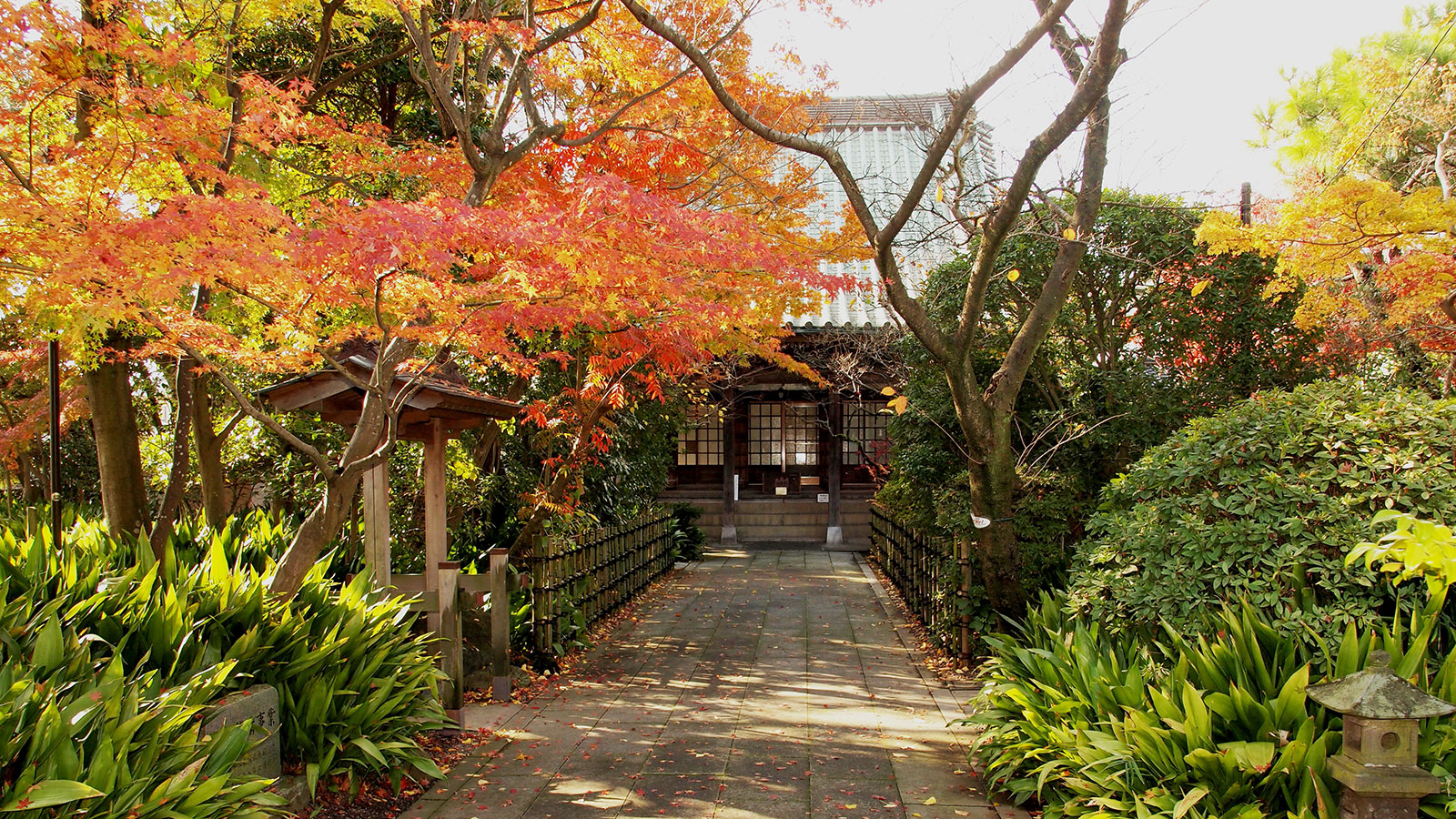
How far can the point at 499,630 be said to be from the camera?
6512 mm

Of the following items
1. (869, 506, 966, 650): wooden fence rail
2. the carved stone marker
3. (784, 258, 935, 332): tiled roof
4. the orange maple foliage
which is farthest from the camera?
(784, 258, 935, 332): tiled roof

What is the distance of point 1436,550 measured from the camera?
8.10ft

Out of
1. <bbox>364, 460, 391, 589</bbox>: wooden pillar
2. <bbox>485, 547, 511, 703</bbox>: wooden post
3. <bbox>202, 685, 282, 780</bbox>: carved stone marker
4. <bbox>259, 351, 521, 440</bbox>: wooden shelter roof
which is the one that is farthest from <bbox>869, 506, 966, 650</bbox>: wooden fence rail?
<bbox>202, 685, 282, 780</bbox>: carved stone marker

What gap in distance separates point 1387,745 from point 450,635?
4985mm

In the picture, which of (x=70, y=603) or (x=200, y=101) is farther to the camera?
(x=200, y=101)

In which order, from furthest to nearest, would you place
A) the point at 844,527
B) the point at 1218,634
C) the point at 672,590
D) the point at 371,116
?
1. the point at 844,527
2. the point at 672,590
3. the point at 371,116
4. the point at 1218,634

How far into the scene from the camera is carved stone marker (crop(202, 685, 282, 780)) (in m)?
3.65

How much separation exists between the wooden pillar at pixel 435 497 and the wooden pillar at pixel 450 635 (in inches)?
8.1

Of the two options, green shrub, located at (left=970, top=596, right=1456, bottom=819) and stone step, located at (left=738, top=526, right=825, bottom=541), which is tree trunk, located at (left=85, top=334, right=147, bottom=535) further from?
stone step, located at (left=738, top=526, right=825, bottom=541)

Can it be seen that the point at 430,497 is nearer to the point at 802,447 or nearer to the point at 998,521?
the point at 998,521

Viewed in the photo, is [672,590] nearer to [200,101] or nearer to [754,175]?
[754,175]

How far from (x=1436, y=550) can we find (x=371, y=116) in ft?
32.1

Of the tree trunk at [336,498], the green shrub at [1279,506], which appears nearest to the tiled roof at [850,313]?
the green shrub at [1279,506]

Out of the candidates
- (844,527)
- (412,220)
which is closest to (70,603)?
(412,220)
